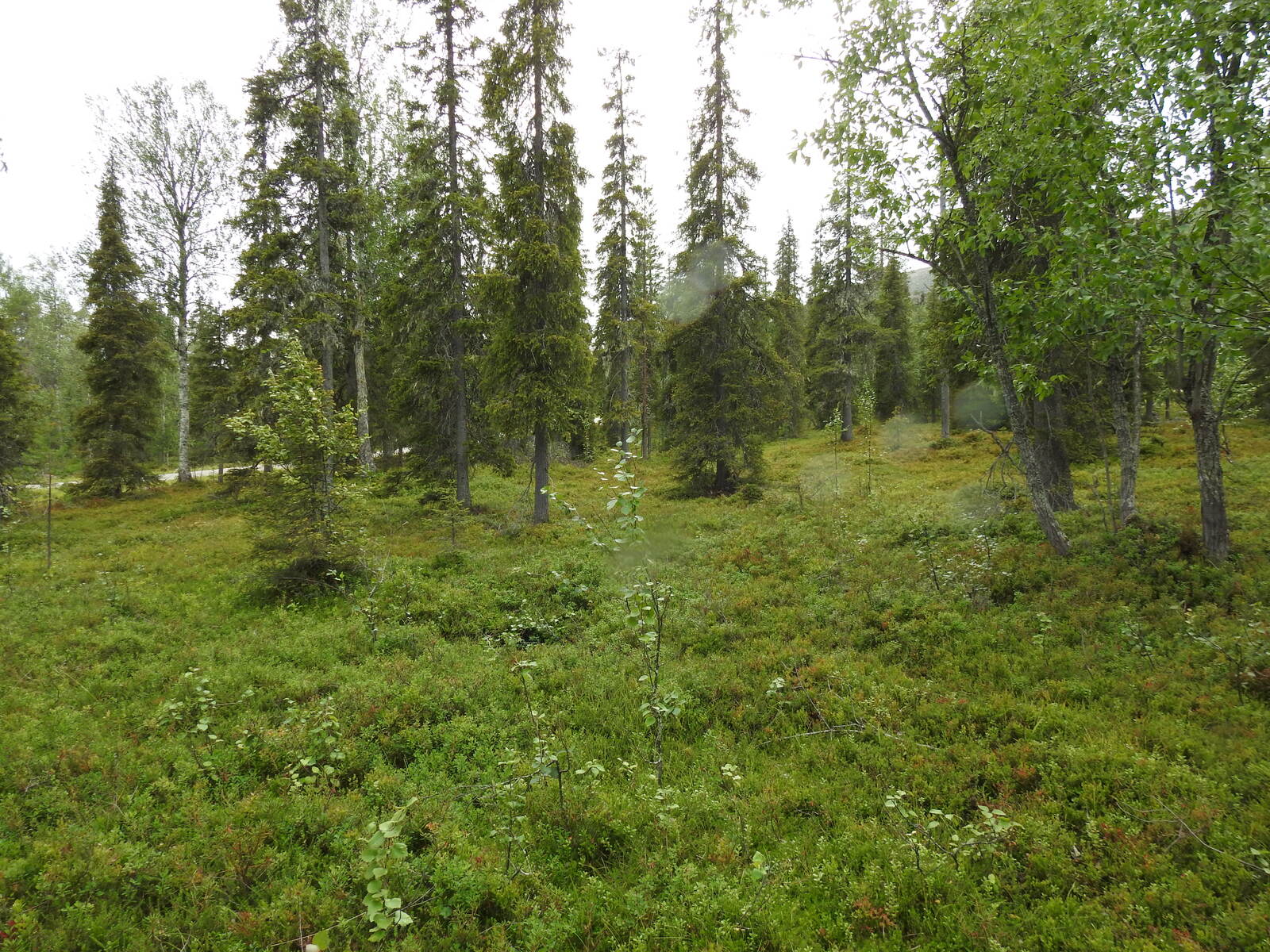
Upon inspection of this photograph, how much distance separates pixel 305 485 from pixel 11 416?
A: 554 inches

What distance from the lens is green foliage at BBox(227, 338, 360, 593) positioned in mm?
10578

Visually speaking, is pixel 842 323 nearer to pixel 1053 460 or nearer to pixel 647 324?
pixel 647 324

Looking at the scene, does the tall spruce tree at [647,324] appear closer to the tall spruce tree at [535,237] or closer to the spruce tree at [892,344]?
the tall spruce tree at [535,237]

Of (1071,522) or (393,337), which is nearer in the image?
(1071,522)

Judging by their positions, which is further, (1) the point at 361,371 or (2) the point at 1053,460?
(1) the point at 361,371

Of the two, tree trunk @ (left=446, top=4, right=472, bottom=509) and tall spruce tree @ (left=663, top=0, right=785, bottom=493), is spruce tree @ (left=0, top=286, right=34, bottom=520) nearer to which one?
tree trunk @ (left=446, top=4, right=472, bottom=509)

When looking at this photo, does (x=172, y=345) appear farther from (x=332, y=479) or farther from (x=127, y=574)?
(x=332, y=479)

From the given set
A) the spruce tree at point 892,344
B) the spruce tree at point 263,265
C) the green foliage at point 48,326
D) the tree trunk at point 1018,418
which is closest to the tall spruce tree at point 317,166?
the spruce tree at point 263,265

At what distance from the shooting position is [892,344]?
113ft

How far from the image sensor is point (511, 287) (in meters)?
14.9

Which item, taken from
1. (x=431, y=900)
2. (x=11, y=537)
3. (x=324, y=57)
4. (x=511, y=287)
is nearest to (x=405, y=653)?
(x=431, y=900)

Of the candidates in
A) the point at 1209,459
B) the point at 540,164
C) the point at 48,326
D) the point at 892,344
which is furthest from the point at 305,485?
the point at 48,326

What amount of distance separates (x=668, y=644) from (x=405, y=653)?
169 inches

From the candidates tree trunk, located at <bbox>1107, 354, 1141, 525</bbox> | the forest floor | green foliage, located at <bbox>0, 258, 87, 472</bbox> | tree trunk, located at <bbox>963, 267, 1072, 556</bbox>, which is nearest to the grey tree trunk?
the forest floor
